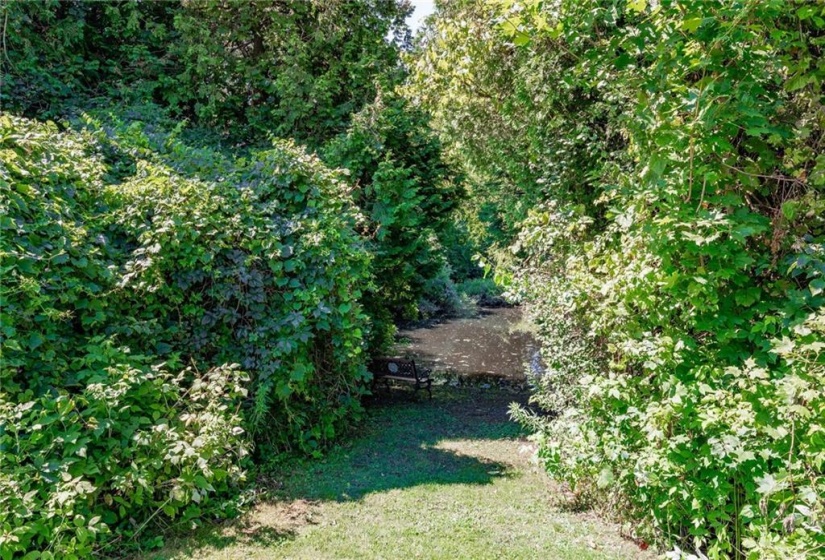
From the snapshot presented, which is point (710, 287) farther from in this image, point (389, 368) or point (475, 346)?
point (475, 346)

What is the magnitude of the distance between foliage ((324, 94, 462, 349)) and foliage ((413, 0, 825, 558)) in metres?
3.62

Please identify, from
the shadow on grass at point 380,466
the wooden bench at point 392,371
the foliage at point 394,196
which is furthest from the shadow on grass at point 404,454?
the foliage at point 394,196

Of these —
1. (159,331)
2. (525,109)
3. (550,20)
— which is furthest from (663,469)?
(525,109)

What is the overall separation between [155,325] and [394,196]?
12.8 feet

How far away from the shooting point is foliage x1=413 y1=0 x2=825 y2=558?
2.80 metres

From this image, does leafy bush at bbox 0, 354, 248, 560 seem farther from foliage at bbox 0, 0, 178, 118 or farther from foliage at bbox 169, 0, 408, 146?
foliage at bbox 169, 0, 408, 146

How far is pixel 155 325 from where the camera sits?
472 centimetres

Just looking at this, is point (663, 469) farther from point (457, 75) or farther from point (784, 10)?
point (457, 75)

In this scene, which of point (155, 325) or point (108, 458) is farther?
point (155, 325)

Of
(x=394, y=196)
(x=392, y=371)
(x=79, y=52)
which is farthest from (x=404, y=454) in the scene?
(x=79, y=52)

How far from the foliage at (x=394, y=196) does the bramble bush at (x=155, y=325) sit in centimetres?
160

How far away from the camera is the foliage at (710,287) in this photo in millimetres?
2803

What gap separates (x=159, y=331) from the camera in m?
4.79

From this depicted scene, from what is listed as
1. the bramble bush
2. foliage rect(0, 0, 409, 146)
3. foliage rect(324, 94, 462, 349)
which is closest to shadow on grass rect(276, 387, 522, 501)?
the bramble bush
